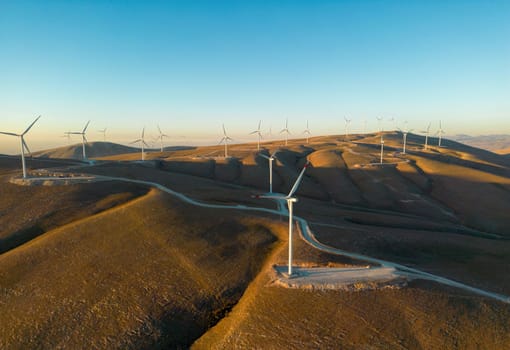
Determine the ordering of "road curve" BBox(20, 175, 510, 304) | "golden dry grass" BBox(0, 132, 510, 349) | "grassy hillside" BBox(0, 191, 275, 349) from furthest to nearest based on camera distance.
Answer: "road curve" BBox(20, 175, 510, 304), "grassy hillside" BBox(0, 191, 275, 349), "golden dry grass" BBox(0, 132, 510, 349)

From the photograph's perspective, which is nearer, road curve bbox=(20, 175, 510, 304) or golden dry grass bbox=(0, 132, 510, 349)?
golden dry grass bbox=(0, 132, 510, 349)

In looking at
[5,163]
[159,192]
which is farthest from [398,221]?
[5,163]

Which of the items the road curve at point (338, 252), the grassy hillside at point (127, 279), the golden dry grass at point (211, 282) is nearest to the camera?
the golden dry grass at point (211, 282)

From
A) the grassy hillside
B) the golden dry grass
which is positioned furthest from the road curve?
the grassy hillside

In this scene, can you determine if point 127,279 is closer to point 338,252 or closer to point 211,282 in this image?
point 211,282

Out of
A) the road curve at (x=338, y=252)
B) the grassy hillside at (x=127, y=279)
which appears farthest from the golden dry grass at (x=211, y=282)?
the road curve at (x=338, y=252)

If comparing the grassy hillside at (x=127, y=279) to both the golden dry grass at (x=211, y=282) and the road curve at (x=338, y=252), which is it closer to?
the golden dry grass at (x=211, y=282)

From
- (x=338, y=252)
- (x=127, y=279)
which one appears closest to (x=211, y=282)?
(x=127, y=279)

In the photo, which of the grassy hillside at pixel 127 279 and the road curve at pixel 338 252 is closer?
the grassy hillside at pixel 127 279

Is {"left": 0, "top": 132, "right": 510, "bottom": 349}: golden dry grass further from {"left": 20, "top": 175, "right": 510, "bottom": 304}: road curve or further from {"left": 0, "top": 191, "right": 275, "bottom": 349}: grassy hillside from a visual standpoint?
{"left": 20, "top": 175, "right": 510, "bottom": 304}: road curve

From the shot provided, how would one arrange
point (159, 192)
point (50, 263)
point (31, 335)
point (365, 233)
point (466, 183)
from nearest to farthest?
1. point (31, 335)
2. point (50, 263)
3. point (365, 233)
4. point (159, 192)
5. point (466, 183)

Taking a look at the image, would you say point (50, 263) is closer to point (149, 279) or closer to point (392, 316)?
point (149, 279)
